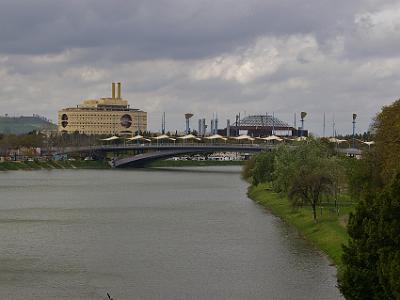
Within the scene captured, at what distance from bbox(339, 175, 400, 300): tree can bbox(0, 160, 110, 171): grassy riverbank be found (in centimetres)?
10810

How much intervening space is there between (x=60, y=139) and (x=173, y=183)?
84824 millimetres

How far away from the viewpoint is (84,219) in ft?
191

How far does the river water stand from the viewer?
33.6 m

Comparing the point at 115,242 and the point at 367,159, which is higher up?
the point at 367,159

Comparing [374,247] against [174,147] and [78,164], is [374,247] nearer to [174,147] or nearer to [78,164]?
[174,147]

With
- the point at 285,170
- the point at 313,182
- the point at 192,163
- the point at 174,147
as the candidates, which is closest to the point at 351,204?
the point at 285,170

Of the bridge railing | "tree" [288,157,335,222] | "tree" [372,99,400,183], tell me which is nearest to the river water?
"tree" [288,157,335,222]

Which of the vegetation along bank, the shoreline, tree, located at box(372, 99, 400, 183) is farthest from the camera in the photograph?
the shoreline

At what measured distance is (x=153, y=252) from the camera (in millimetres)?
42375

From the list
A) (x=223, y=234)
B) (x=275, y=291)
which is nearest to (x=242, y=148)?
(x=223, y=234)

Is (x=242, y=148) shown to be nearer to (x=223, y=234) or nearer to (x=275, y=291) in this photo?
(x=223, y=234)

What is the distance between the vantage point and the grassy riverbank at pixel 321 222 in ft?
138

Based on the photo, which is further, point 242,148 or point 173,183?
point 242,148

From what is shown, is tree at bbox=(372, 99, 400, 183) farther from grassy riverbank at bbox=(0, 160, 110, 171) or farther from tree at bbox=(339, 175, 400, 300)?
grassy riverbank at bbox=(0, 160, 110, 171)
